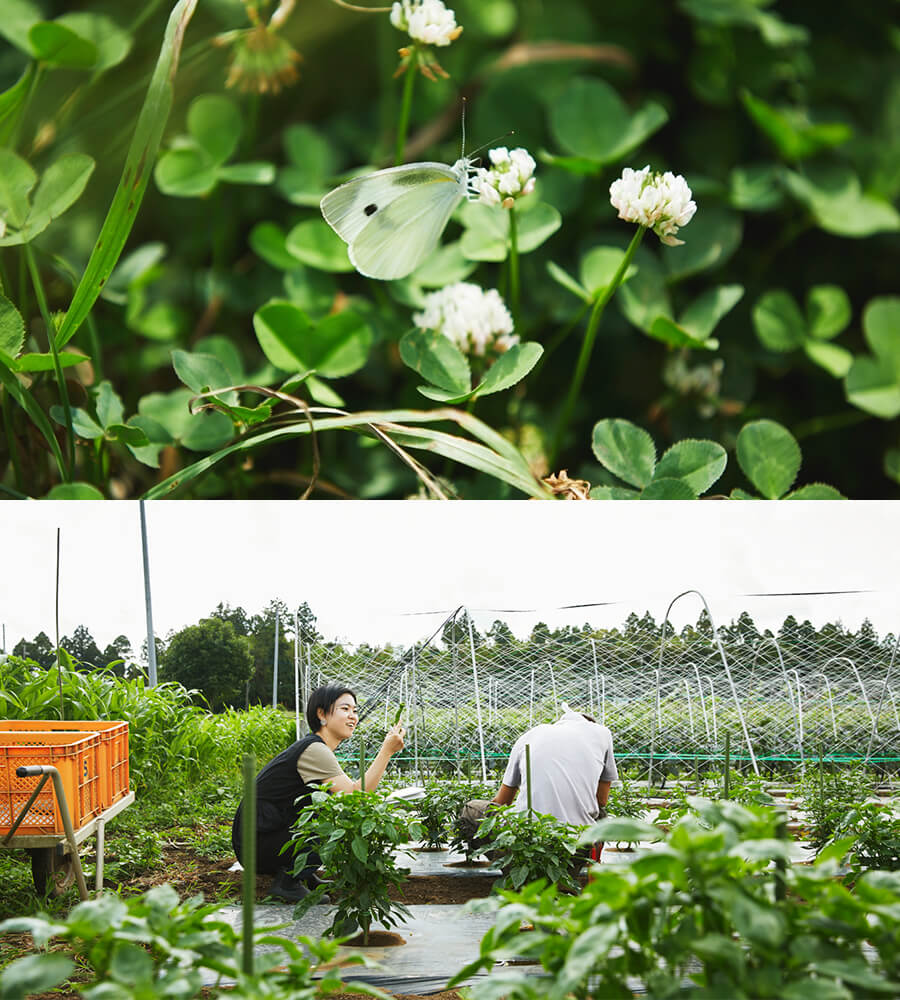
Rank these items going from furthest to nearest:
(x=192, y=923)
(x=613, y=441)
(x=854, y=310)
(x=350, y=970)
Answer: (x=854, y=310), (x=613, y=441), (x=350, y=970), (x=192, y=923)

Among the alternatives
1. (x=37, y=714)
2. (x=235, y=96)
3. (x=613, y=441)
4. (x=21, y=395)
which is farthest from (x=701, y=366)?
(x=37, y=714)

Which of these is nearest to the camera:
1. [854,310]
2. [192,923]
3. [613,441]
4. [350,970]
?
[192,923]

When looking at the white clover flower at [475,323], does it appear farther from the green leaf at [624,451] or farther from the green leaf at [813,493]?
the green leaf at [813,493]

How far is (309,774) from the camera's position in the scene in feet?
4.74

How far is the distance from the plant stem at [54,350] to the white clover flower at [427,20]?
2.32 feet

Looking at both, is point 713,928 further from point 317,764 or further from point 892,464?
point 892,464

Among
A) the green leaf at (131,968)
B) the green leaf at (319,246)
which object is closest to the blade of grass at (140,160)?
the green leaf at (319,246)

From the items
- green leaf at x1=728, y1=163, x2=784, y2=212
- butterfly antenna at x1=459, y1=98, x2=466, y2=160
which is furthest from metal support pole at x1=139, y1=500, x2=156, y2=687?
green leaf at x1=728, y1=163, x2=784, y2=212

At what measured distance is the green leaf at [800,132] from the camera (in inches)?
60.1

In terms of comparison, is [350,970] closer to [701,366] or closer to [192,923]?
[192,923]

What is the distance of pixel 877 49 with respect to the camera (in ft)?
5.11

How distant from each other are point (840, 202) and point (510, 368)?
0.70m

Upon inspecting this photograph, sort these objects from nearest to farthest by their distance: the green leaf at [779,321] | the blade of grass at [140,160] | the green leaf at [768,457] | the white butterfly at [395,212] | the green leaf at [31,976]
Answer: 1. the green leaf at [31,976]
2. the blade of grass at [140,160]
3. the white butterfly at [395,212]
4. the green leaf at [768,457]
5. the green leaf at [779,321]

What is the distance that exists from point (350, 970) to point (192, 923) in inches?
19.8
